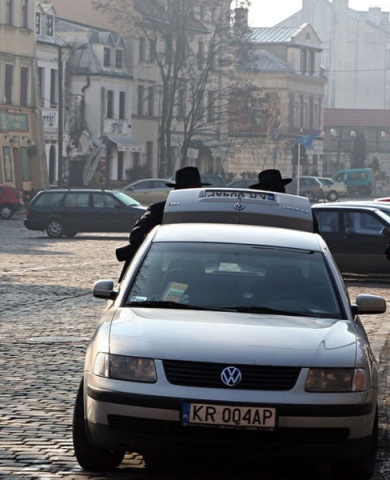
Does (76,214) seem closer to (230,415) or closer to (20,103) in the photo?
(20,103)

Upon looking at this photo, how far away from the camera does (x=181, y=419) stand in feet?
23.6

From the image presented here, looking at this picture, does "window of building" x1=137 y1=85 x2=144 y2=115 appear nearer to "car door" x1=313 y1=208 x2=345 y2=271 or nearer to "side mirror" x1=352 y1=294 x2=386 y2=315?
"car door" x1=313 y1=208 x2=345 y2=271

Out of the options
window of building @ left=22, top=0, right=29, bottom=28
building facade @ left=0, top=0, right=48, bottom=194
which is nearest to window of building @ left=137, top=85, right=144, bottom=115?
building facade @ left=0, top=0, right=48, bottom=194

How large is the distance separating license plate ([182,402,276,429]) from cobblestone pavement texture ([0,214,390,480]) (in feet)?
2.36

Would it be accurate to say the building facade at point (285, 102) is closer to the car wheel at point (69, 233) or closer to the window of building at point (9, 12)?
the window of building at point (9, 12)

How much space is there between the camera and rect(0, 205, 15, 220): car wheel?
5675 cm

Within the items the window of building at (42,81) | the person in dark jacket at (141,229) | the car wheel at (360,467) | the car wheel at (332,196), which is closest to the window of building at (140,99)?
the car wheel at (332,196)

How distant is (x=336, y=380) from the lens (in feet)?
24.1

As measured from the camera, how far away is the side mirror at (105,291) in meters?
8.69

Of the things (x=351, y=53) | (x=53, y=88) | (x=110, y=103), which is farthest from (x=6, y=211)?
(x=351, y=53)

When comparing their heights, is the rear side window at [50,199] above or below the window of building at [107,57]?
below

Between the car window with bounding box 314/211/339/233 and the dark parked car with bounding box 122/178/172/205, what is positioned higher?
the car window with bounding box 314/211/339/233

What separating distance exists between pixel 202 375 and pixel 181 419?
24 centimetres

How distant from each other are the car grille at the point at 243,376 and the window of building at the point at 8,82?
65.0 meters
